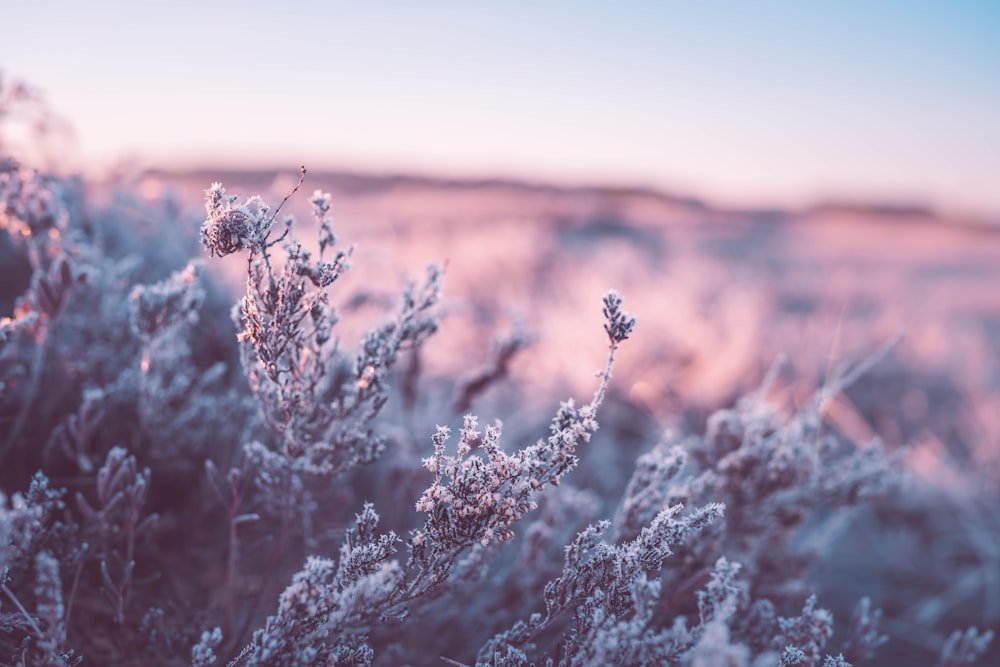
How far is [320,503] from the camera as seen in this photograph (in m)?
2.01

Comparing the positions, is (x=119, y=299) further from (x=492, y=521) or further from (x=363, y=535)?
(x=492, y=521)

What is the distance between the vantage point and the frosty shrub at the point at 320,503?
4.15 ft

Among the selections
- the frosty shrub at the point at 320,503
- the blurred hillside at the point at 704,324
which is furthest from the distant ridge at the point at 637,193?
the frosty shrub at the point at 320,503

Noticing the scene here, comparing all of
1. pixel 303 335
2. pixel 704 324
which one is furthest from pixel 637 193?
pixel 303 335

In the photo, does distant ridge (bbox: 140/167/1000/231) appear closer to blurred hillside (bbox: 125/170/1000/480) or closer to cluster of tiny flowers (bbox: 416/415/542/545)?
blurred hillside (bbox: 125/170/1000/480)

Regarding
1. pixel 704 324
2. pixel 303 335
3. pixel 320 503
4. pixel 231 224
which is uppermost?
pixel 231 224

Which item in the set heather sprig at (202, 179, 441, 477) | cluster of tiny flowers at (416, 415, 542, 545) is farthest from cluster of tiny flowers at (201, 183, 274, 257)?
cluster of tiny flowers at (416, 415, 542, 545)

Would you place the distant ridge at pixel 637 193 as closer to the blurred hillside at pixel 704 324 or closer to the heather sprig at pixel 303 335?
the blurred hillside at pixel 704 324

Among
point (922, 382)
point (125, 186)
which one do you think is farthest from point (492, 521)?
point (922, 382)

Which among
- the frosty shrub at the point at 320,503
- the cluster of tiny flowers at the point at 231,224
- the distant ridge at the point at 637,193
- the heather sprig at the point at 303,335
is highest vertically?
the distant ridge at the point at 637,193

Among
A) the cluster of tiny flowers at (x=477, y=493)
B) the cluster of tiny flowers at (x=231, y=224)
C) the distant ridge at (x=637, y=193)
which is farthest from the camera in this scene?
the distant ridge at (x=637, y=193)

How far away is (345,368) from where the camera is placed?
2236mm

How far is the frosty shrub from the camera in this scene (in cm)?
127

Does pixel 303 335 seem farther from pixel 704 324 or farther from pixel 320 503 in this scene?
pixel 704 324
